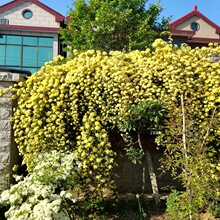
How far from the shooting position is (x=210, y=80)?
14.1ft

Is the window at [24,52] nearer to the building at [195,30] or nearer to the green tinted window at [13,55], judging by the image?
the green tinted window at [13,55]

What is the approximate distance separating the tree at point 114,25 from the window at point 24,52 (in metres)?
4.17

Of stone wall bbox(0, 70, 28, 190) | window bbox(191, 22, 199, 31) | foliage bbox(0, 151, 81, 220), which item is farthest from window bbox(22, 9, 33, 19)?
foliage bbox(0, 151, 81, 220)

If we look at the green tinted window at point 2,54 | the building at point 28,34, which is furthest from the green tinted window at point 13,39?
the green tinted window at point 2,54

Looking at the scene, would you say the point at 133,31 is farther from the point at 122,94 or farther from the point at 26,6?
the point at 122,94

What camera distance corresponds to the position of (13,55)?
57.2ft

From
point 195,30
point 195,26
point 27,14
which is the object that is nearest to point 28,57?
point 27,14

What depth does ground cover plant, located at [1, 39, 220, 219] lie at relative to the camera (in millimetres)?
4191

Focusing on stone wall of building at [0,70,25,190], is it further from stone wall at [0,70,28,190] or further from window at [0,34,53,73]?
window at [0,34,53,73]

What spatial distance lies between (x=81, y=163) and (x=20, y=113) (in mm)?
1162

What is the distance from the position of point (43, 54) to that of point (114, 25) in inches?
228

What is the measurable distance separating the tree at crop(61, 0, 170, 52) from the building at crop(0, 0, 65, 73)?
417cm

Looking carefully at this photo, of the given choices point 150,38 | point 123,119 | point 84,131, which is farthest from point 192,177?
point 150,38

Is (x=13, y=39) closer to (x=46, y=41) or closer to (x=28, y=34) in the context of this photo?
(x=28, y=34)
